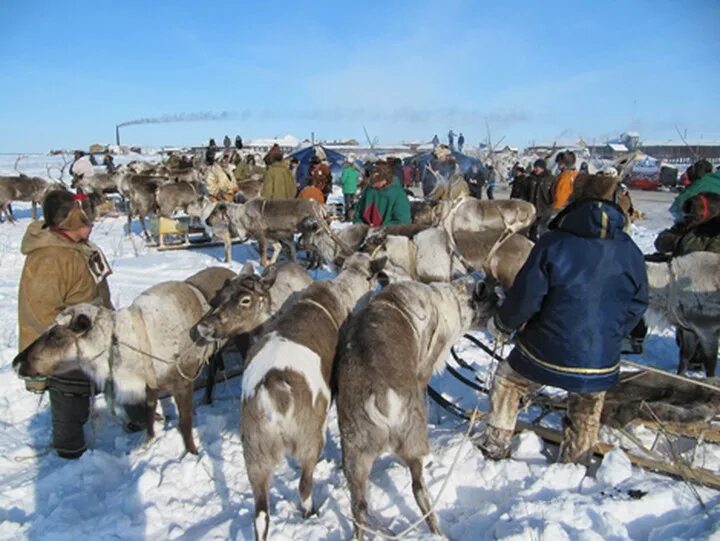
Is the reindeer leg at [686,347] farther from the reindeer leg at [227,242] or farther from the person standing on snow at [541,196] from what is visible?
the reindeer leg at [227,242]

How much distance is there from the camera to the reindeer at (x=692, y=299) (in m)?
4.52

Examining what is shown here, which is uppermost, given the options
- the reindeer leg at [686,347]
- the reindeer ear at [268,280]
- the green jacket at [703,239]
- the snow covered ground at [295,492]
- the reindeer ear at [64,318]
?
the green jacket at [703,239]

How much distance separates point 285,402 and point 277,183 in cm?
884

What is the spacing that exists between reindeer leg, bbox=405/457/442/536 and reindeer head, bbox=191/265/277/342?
1.76 meters

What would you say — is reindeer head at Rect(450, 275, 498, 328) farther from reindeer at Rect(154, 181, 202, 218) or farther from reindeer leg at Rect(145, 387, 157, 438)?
reindeer at Rect(154, 181, 202, 218)

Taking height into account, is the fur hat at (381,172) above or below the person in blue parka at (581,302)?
above

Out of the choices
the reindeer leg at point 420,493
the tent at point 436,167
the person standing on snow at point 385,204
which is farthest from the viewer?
the tent at point 436,167

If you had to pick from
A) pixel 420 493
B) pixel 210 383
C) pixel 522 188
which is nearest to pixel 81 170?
pixel 522 188

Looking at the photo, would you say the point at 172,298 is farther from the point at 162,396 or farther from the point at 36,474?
the point at 36,474

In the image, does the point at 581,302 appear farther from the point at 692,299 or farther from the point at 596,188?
the point at 692,299

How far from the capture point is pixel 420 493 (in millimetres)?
2822

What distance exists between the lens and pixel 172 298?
4.07 m

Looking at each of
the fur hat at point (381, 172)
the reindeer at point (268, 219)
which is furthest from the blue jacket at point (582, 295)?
the reindeer at point (268, 219)

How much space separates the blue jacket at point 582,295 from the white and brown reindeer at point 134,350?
247 cm
